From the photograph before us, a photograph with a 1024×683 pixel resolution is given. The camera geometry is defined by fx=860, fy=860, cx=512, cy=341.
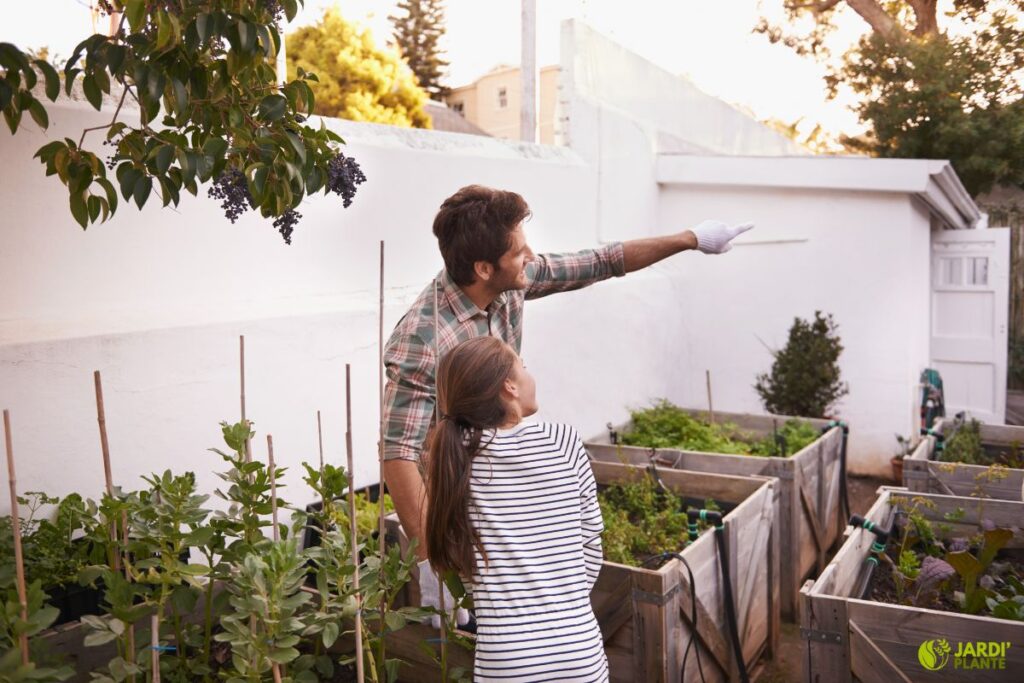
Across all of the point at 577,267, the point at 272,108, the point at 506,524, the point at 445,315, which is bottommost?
the point at 506,524

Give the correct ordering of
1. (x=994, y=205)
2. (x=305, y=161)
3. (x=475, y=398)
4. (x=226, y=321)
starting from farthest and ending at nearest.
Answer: (x=994, y=205)
(x=226, y=321)
(x=305, y=161)
(x=475, y=398)

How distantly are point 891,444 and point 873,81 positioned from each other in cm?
270

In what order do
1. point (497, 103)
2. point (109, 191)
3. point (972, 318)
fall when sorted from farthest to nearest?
point (497, 103) < point (972, 318) < point (109, 191)

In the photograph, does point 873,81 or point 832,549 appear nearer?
point 832,549

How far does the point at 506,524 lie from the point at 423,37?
20.4m

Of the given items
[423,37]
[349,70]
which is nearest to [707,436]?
[349,70]

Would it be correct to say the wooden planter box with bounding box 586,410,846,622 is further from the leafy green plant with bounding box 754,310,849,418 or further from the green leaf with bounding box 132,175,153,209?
the green leaf with bounding box 132,175,153,209

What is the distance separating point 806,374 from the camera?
5891 mm

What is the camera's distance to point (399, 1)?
21031 mm

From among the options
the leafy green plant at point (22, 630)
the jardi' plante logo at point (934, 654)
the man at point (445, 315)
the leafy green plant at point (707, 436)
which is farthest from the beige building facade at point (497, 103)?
the leafy green plant at point (22, 630)

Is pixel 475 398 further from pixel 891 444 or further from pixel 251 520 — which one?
pixel 891 444

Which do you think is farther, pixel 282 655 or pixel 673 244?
pixel 673 244

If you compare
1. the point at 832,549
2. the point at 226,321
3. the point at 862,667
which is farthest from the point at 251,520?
the point at 832,549

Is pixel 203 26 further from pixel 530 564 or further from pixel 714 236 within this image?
pixel 714 236
